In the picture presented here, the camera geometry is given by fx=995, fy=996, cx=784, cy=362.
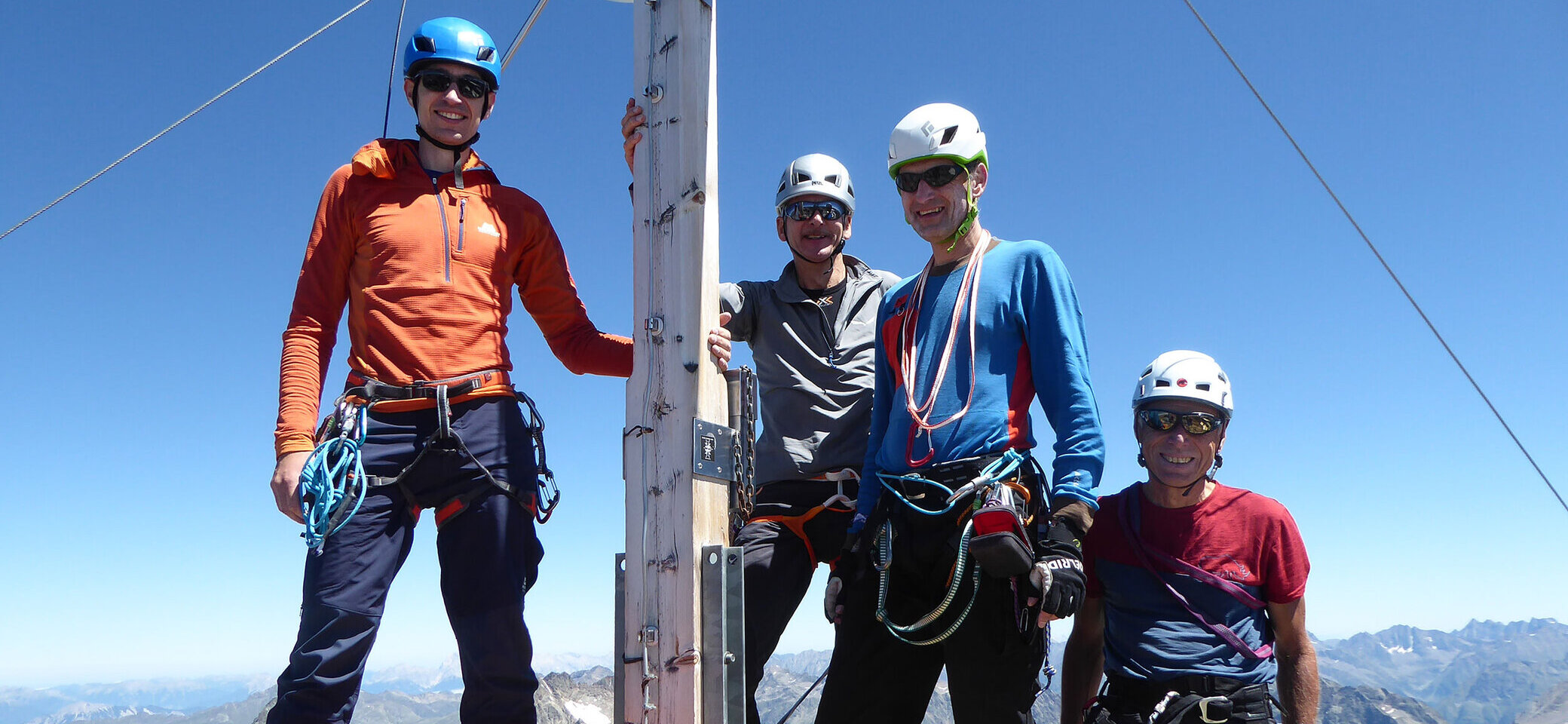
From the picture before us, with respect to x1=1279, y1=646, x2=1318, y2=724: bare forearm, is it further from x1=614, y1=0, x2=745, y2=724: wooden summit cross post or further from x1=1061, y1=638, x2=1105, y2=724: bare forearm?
x1=614, y1=0, x2=745, y2=724: wooden summit cross post

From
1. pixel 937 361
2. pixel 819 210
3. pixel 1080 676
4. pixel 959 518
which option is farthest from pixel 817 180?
pixel 1080 676

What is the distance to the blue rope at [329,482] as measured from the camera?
4203mm

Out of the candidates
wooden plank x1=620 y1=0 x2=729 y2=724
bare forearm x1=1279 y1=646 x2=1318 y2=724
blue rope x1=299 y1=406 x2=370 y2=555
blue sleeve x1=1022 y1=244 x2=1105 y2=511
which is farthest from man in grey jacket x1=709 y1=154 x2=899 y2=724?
bare forearm x1=1279 y1=646 x2=1318 y2=724

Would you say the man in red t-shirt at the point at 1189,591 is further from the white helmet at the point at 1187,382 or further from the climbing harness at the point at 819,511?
the climbing harness at the point at 819,511

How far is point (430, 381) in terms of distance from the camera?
15.0 feet

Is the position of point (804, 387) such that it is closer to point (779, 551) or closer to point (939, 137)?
point (779, 551)

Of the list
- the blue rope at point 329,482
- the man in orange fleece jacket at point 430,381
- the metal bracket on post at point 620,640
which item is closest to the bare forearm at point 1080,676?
the metal bracket on post at point 620,640

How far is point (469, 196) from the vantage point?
16.5 feet

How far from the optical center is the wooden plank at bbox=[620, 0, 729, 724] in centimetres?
423

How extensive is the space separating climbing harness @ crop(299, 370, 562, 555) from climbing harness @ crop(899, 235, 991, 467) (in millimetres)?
1764

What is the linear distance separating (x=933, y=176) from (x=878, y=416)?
129 centimetres

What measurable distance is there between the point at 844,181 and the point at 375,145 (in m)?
2.77

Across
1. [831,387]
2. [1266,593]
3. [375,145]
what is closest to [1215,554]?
[1266,593]

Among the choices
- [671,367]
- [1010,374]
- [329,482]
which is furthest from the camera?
[1010,374]
